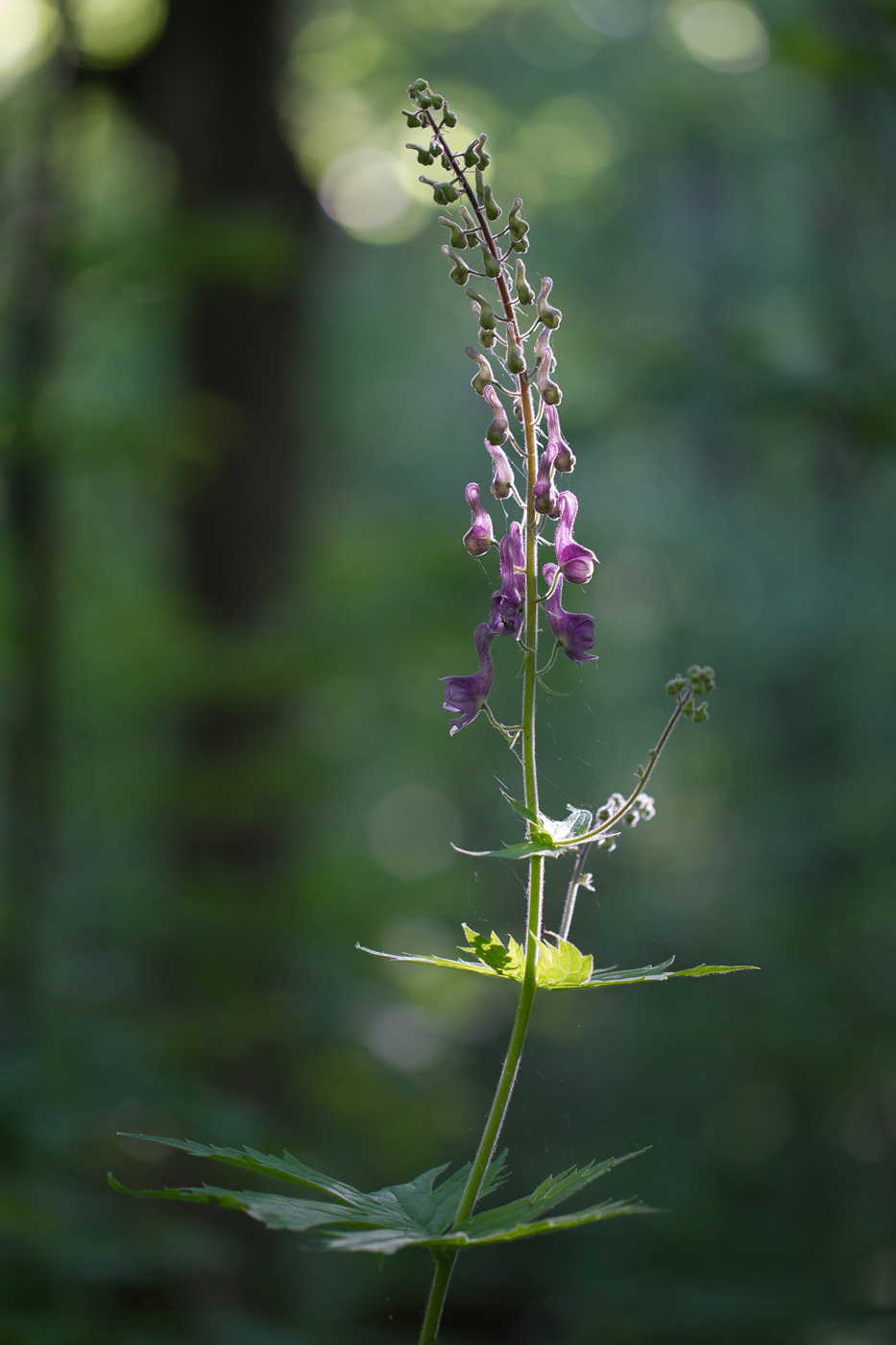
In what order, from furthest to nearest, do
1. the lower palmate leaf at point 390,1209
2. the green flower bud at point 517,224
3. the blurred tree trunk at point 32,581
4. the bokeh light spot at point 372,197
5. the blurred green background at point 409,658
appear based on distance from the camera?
the bokeh light spot at point 372,197 < the blurred tree trunk at point 32,581 < the blurred green background at point 409,658 < the green flower bud at point 517,224 < the lower palmate leaf at point 390,1209

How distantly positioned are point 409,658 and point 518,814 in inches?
199

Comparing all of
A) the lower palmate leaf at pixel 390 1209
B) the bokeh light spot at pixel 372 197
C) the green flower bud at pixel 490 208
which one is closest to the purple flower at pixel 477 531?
A: the green flower bud at pixel 490 208

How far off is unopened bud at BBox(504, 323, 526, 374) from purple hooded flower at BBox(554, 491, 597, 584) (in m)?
0.21

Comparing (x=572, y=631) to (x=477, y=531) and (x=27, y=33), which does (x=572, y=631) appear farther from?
(x=27, y=33)

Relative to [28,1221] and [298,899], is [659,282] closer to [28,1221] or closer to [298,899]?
[298,899]

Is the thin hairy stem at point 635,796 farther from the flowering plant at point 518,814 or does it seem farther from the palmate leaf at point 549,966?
the palmate leaf at point 549,966

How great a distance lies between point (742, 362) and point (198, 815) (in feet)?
13.9

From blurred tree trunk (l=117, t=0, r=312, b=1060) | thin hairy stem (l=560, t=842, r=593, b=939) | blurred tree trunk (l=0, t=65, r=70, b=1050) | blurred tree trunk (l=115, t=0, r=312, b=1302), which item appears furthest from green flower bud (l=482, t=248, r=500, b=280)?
blurred tree trunk (l=117, t=0, r=312, b=1060)

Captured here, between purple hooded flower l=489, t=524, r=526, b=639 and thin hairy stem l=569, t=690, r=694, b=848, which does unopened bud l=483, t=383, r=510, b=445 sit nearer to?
purple hooded flower l=489, t=524, r=526, b=639

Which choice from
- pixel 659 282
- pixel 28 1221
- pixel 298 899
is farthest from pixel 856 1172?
pixel 659 282

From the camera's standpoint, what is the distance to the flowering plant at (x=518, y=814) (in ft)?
3.51

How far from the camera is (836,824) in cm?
776

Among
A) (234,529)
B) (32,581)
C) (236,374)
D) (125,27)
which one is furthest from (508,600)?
(125,27)

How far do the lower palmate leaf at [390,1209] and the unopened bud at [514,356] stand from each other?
89 centimetres
